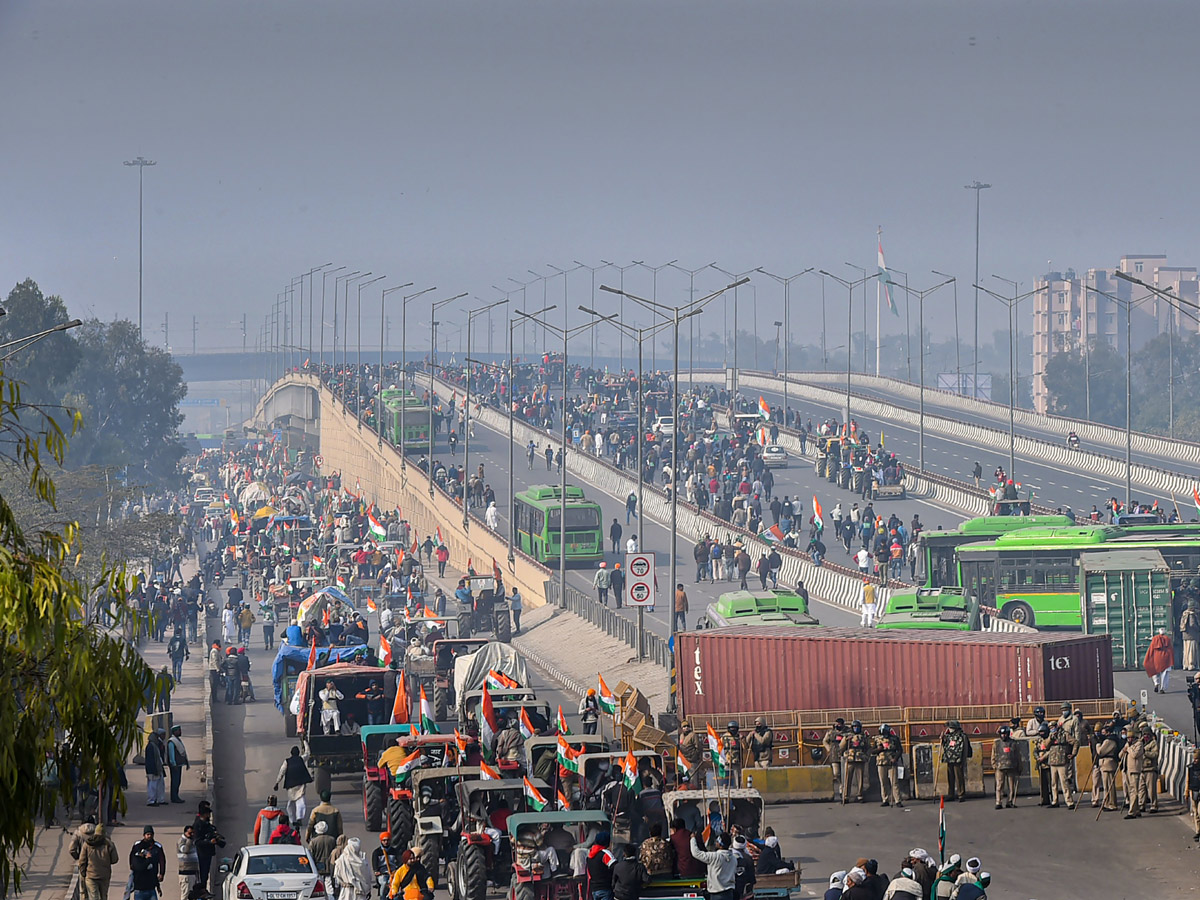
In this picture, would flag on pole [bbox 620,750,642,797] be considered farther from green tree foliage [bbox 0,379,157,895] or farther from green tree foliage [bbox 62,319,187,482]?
green tree foliage [bbox 62,319,187,482]

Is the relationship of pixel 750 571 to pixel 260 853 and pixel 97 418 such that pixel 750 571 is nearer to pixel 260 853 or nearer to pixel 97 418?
pixel 260 853

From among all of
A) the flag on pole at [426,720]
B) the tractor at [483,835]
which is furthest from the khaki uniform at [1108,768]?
the flag on pole at [426,720]

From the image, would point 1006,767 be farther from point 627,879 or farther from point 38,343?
point 38,343

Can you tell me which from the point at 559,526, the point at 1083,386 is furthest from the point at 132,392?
the point at 559,526

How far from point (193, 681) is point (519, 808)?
1090 inches

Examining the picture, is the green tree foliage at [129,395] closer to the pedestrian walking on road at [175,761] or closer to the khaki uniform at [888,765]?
the pedestrian walking on road at [175,761]

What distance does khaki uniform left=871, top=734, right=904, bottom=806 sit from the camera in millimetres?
27719

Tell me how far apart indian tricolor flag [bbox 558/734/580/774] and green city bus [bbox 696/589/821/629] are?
1278 cm

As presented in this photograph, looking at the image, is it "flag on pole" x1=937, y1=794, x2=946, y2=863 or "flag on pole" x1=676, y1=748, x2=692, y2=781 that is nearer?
"flag on pole" x1=937, y1=794, x2=946, y2=863

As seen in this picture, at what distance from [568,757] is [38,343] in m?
97.0

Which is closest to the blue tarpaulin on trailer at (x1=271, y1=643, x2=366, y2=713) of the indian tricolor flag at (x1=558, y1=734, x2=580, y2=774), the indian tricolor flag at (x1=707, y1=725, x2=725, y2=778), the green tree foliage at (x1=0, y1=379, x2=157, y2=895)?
the indian tricolor flag at (x1=707, y1=725, x2=725, y2=778)

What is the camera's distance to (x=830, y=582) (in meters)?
52.8

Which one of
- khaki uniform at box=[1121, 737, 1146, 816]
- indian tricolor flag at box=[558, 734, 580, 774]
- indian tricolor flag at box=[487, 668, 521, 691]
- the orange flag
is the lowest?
Result: khaki uniform at box=[1121, 737, 1146, 816]

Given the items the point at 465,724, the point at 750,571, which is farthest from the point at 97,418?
the point at 465,724
